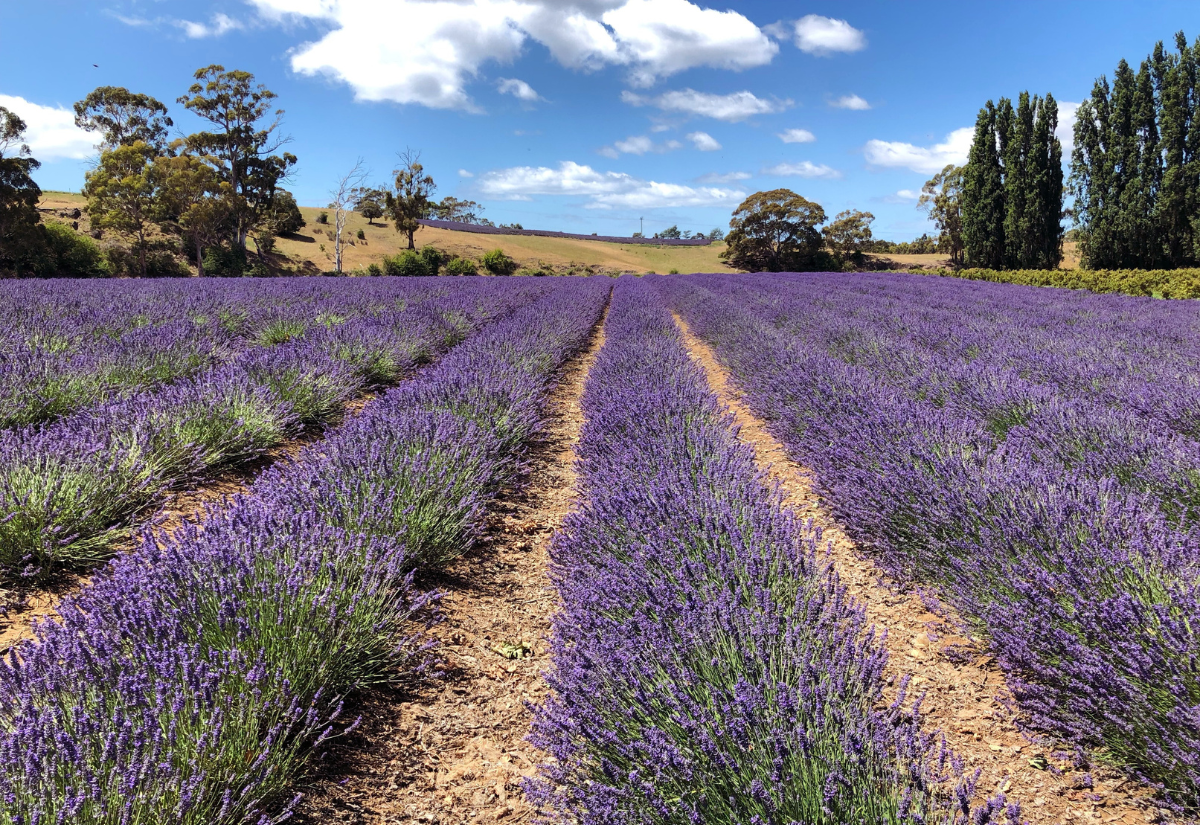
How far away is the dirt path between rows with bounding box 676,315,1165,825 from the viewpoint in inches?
57.7

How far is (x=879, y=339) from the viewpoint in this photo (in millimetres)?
6773

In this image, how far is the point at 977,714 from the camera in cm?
182

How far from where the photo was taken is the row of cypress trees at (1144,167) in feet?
70.7

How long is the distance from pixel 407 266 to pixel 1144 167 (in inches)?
1262

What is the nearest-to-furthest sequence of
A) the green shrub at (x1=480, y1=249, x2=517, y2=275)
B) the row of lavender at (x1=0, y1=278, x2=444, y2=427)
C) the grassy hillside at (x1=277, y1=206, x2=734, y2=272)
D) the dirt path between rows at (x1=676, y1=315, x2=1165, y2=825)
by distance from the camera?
1. the dirt path between rows at (x1=676, y1=315, x2=1165, y2=825)
2. the row of lavender at (x1=0, y1=278, x2=444, y2=427)
3. the green shrub at (x1=480, y1=249, x2=517, y2=275)
4. the grassy hillside at (x1=277, y1=206, x2=734, y2=272)

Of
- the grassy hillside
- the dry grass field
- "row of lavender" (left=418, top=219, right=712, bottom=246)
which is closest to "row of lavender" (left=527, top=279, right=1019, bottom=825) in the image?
the dry grass field

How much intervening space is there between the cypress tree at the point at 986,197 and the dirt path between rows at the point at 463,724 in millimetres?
33447

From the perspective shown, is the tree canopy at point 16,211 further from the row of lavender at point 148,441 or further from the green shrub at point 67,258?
the row of lavender at point 148,441

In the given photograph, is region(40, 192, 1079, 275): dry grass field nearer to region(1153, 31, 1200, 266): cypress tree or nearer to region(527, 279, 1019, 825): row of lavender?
region(1153, 31, 1200, 266): cypress tree

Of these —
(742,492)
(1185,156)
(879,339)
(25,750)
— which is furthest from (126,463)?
(1185,156)

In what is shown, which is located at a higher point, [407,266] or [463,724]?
[407,266]

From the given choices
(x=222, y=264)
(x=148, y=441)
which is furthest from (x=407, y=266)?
(x=148, y=441)

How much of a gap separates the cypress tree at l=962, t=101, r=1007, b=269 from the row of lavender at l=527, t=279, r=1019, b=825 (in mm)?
33146

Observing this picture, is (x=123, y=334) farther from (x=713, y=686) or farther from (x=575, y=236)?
(x=575, y=236)
